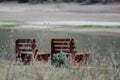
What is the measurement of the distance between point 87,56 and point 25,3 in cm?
7915

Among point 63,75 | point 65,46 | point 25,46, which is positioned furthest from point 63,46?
point 63,75

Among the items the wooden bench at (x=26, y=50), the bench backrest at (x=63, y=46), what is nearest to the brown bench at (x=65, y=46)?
the bench backrest at (x=63, y=46)

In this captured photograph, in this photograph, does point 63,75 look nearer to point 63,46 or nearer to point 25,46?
point 25,46

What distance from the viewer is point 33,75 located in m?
7.03

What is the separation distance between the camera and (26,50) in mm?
12719

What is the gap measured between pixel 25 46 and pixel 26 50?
0.24m

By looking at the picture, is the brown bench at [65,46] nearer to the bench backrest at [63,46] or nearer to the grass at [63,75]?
the bench backrest at [63,46]

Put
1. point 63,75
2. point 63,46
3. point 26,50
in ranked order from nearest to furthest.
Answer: point 63,75 < point 26,50 < point 63,46

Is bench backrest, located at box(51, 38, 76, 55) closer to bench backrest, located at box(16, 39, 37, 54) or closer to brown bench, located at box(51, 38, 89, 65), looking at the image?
brown bench, located at box(51, 38, 89, 65)

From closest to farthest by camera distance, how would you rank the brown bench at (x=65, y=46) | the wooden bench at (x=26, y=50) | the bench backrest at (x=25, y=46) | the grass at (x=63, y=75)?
1. the grass at (x=63, y=75)
2. the wooden bench at (x=26, y=50)
3. the bench backrest at (x=25, y=46)
4. the brown bench at (x=65, y=46)

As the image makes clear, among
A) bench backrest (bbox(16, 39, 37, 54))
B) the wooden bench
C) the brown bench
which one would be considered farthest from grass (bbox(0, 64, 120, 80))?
the brown bench

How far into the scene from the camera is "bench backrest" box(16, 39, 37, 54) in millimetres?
12203

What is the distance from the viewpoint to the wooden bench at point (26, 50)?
11.9 meters

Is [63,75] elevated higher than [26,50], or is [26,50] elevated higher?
[63,75]
